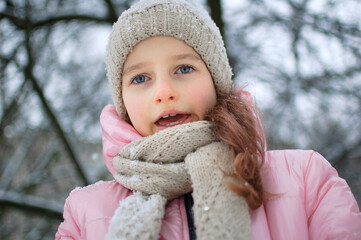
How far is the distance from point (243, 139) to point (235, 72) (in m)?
2.12

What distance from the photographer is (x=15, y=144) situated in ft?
13.0

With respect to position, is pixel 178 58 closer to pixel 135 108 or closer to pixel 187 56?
pixel 187 56

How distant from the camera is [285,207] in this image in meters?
1.01

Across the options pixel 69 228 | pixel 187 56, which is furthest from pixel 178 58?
pixel 69 228

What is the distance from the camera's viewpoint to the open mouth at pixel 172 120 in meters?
1.24

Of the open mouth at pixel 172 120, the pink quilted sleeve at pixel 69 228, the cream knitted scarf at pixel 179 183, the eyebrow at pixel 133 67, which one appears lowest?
the pink quilted sleeve at pixel 69 228

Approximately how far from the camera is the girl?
96cm

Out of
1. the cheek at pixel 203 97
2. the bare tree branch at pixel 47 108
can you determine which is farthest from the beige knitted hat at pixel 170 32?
the bare tree branch at pixel 47 108

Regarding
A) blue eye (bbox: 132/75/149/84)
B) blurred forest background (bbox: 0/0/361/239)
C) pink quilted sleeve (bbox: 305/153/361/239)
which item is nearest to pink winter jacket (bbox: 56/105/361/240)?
pink quilted sleeve (bbox: 305/153/361/239)

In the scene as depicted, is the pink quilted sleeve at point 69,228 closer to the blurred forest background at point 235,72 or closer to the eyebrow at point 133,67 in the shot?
the eyebrow at point 133,67

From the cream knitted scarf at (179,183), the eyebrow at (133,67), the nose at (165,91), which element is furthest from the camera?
the eyebrow at (133,67)

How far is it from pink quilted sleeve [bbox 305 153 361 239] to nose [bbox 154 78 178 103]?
581 mm

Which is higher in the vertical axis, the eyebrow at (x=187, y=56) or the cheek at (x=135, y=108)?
the eyebrow at (x=187, y=56)

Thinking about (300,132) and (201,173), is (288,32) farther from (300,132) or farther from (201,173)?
(201,173)
